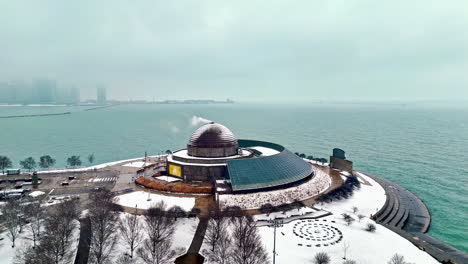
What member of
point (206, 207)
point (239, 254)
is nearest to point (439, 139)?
point (206, 207)

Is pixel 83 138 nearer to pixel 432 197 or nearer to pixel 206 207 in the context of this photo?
pixel 206 207

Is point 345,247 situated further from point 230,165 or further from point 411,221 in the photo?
point 230,165

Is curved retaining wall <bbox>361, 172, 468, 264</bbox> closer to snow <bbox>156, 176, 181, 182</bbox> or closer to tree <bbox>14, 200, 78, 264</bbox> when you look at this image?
snow <bbox>156, 176, 181, 182</bbox>

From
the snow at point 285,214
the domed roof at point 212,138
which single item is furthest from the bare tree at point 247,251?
the domed roof at point 212,138

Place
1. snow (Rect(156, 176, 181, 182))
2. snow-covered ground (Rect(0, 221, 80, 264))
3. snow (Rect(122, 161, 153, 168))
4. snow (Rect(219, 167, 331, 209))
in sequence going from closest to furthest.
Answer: snow-covered ground (Rect(0, 221, 80, 264)) → snow (Rect(219, 167, 331, 209)) → snow (Rect(156, 176, 181, 182)) → snow (Rect(122, 161, 153, 168))

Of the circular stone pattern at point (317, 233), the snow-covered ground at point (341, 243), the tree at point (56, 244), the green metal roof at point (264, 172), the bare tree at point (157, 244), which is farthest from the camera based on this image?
the green metal roof at point (264, 172)

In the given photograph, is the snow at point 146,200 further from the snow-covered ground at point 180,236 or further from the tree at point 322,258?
the tree at point 322,258

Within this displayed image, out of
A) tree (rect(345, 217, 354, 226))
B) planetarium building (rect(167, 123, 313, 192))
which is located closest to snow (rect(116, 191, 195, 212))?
planetarium building (rect(167, 123, 313, 192))
